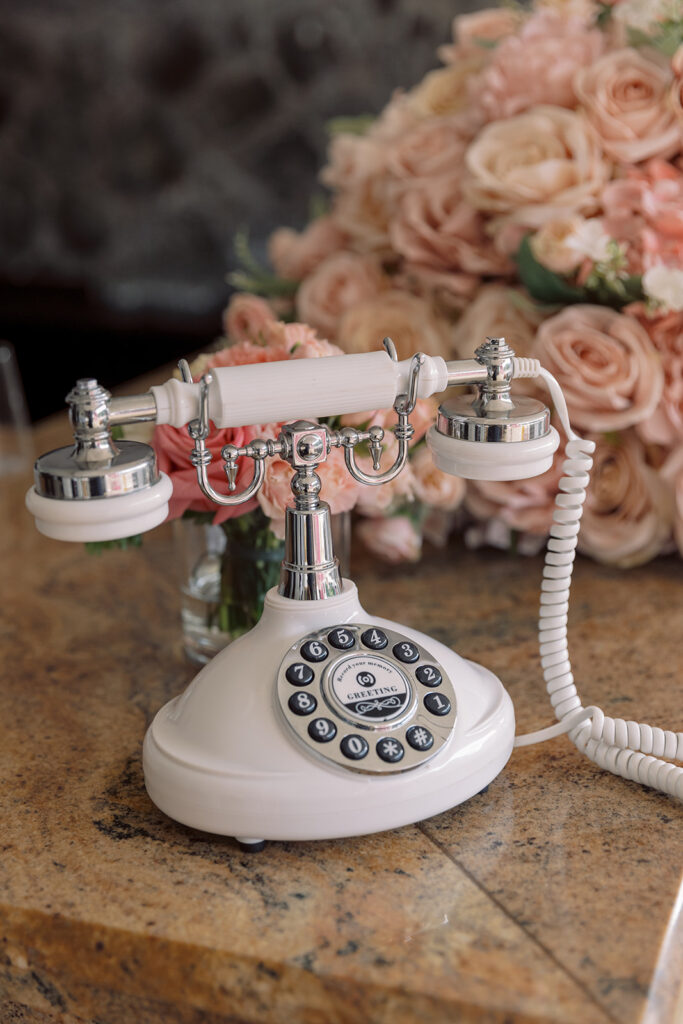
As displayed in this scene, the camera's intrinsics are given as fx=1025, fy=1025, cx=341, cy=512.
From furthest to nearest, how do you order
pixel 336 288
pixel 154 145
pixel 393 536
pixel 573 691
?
pixel 154 145
pixel 336 288
pixel 393 536
pixel 573 691

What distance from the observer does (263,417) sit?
649 millimetres

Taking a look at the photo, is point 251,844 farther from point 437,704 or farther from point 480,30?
point 480,30

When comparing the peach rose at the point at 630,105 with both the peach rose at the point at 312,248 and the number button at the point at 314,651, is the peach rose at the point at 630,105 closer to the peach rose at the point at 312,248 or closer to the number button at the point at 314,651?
the peach rose at the point at 312,248

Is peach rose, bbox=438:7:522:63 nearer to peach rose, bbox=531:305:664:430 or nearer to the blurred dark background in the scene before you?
peach rose, bbox=531:305:664:430

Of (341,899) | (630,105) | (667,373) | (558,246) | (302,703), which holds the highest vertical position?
(630,105)

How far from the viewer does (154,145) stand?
9.39 feet

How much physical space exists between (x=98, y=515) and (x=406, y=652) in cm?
23

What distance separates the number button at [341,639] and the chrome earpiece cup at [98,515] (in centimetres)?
15

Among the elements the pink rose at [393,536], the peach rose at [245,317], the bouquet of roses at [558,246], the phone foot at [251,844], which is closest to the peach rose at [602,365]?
the bouquet of roses at [558,246]

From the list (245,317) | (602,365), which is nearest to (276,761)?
(602,365)

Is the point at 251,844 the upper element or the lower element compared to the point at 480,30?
lower

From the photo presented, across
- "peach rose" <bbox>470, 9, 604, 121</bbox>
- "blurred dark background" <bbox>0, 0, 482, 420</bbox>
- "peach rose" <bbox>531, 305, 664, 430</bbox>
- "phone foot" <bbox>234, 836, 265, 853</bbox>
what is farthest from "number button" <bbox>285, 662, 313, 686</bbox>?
"blurred dark background" <bbox>0, 0, 482, 420</bbox>

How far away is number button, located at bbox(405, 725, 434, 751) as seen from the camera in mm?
659

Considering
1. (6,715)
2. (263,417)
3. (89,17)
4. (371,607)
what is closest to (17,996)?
(6,715)
